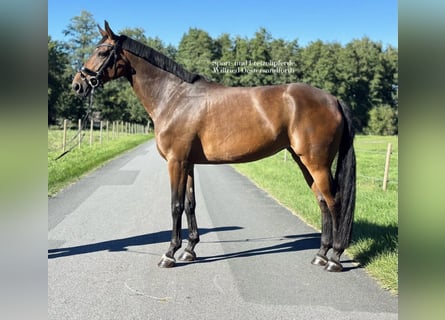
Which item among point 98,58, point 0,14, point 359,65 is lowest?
point 0,14

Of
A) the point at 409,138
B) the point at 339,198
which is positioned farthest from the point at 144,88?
the point at 409,138

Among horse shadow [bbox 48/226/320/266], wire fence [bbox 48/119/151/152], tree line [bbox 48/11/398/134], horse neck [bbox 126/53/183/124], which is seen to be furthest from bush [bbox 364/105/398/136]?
horse neck [bbox 126/53/183/124]

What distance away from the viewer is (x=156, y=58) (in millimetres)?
4477

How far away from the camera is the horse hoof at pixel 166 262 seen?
422cm

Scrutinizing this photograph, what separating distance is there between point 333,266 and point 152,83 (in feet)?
9.60

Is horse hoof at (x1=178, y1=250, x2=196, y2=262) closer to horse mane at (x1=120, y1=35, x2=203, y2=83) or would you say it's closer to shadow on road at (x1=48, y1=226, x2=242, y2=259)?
shadow on road at (x1=48, y1=226, x2=242, y2=259)

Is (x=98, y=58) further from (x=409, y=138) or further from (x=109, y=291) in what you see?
(x=409, y=138)

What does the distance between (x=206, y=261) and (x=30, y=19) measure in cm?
359

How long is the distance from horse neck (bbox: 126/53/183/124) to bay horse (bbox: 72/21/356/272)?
0.04m

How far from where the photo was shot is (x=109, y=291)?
11.4 ft

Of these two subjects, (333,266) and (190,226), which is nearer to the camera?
(333,266)

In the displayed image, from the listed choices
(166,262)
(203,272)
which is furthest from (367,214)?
(166,262)

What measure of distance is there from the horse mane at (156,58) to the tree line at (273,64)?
3031 centimetres

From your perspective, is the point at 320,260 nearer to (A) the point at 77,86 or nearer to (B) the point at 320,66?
(A) the point at 77,86
